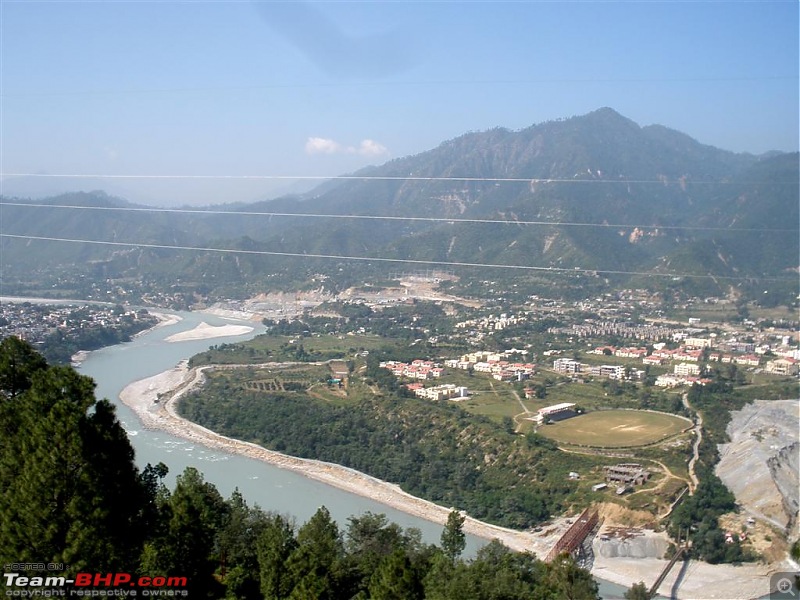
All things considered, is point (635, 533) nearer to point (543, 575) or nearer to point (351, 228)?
point (543, 575)

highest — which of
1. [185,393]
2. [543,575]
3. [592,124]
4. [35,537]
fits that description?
[592,124]

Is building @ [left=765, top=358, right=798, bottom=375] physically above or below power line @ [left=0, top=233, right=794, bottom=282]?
below

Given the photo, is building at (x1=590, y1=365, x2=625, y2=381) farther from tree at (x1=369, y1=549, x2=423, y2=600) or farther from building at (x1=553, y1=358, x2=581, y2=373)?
tree at (x1=369, y1=549, x2=423, y2=600)

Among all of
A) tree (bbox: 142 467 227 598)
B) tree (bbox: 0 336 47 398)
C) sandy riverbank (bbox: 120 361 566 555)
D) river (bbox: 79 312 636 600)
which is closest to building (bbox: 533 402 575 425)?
sandy riverbank (bbox: 120 361 566 555)

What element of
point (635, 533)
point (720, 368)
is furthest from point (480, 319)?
point (635, 533)

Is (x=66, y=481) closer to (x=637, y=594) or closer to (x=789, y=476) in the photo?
(x=637, y=594)

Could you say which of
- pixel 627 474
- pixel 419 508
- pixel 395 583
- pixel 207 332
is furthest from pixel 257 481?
pixel 207 332

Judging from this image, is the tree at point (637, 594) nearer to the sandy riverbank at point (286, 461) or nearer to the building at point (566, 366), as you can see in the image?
the sandy riverbank at point (286, 461)
